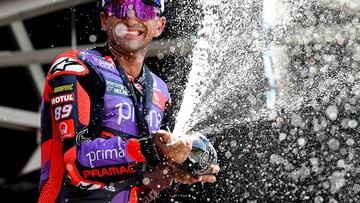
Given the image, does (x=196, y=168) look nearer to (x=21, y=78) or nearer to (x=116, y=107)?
(x=116, y=107)

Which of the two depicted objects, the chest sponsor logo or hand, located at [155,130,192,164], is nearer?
hand, located at [155,130,192,164]

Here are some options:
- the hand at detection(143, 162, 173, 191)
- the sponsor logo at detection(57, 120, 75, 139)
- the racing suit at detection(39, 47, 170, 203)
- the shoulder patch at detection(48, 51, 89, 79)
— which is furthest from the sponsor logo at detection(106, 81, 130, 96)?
the hand at detection(143, 162, 173, 191)

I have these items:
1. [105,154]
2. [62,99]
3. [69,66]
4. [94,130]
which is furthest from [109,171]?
[69,66]

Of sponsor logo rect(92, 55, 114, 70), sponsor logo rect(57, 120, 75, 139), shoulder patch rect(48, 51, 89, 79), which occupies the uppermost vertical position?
sponsor logo rect(92, 55, 114, 70)

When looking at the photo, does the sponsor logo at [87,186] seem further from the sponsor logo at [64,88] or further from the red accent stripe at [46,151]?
the sponsor logo at [64,88]

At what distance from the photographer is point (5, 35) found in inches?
281

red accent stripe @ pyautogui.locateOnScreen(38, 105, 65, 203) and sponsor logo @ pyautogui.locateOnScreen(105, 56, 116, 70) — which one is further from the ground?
sponsor logo @ pyautogui.locateOnScreen(105, 56, 116, 70)

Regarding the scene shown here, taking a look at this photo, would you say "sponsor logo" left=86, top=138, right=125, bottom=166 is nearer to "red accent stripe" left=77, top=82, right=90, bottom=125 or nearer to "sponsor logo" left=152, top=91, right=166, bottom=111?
"red accent stripe" left=77, top=82, right=90, bottom=125

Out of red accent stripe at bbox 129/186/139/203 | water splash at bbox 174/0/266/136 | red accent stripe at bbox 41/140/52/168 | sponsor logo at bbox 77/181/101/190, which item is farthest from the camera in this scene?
water splash at bbox 174/0/266/136

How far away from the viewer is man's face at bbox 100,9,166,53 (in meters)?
3.02

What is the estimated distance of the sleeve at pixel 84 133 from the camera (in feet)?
8.87

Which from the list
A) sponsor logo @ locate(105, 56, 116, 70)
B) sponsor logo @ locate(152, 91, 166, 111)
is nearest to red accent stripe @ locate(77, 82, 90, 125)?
sponsor logo @ locate(105, 56, 116, 70)

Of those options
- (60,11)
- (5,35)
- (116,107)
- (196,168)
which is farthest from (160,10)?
(5,35)

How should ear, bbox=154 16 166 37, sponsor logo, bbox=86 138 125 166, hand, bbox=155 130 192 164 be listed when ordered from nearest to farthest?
hand, bbox=155 130 192 164 → sponsor logo, bbox=86 138 125 166 → ear, bbox=154 16 166 37
